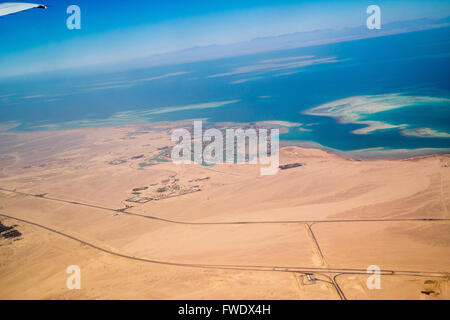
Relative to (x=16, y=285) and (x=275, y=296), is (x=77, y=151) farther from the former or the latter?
(x=275, y=296)

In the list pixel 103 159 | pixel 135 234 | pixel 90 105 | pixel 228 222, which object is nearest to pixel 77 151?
pixel 103 159

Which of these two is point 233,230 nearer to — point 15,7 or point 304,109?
point 15,7

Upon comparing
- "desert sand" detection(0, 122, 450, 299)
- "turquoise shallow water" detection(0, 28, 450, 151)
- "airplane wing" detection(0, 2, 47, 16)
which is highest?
"turquoise shallow water" detection(0, 28, 450, 151)

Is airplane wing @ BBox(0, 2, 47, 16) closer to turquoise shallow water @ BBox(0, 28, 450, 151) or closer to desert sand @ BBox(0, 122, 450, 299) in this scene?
desert sand @ BBox(0, 122, 450, 299)

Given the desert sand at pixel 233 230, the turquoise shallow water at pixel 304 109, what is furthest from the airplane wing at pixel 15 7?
the turquoise shallow water at pixel 304 109

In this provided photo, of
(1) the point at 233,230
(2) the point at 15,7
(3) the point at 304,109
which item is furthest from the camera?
(3) the point at 304,109

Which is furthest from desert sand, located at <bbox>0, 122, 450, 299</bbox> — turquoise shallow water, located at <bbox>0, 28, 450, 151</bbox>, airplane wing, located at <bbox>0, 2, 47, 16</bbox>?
airplane wing, located at <bbox>0, 2, 47, 16</bbox>

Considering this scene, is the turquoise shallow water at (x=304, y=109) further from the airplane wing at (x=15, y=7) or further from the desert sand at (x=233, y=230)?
the airplane wing at (x=15, y=7)

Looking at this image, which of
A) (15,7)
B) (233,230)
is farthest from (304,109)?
(15,7)

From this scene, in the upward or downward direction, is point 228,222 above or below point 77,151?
below
